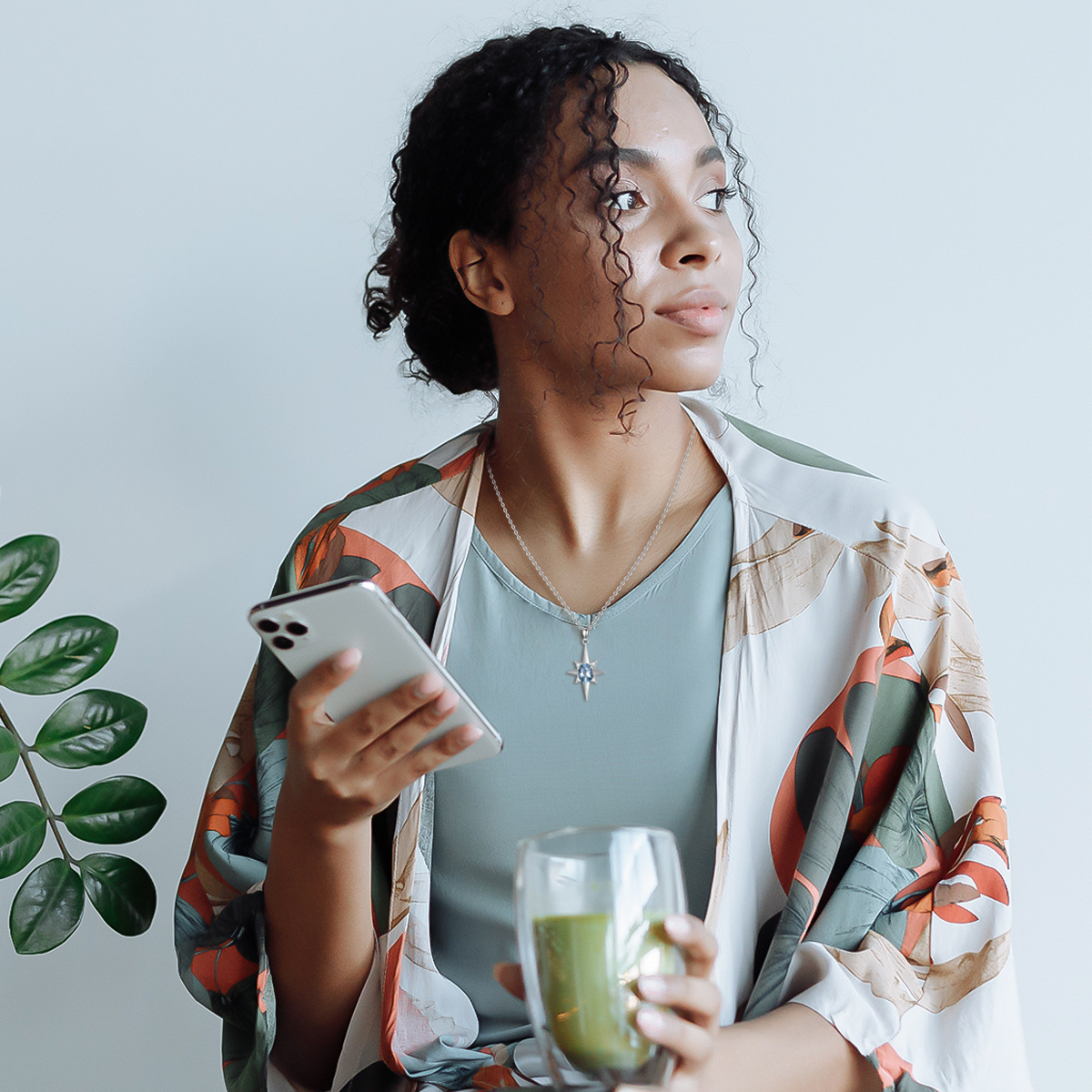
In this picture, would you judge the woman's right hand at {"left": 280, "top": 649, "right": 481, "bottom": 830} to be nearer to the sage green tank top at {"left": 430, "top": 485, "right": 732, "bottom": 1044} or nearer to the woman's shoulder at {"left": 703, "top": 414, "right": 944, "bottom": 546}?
the sage green tank top at {"left": 430, "top": 485, "right": 732, "bottom": 1044}

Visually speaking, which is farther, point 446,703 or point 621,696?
point 621,696

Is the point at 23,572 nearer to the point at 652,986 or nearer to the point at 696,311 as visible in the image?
the point at 696,311

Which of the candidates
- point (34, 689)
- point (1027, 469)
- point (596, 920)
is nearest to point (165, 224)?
point (34, 689)

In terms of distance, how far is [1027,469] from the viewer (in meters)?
1.26

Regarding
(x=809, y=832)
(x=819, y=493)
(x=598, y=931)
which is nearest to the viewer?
(x=598, y=931)

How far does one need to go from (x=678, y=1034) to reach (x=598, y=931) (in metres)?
0.07

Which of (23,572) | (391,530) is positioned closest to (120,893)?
(23,572)

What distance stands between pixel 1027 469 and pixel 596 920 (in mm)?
959

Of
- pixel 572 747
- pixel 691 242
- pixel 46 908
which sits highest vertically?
pixel 691 242

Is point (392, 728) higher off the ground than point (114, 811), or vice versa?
point (392, 728)

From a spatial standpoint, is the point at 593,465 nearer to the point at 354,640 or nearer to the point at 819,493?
the point at 819,493

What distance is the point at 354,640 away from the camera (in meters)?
0.68

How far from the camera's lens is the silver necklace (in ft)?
3.10

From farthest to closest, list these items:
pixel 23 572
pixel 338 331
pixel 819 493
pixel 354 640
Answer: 1. pixel 338 331
2. pixel 23 572
3. pixel 819 493
4. pixel 354 640
